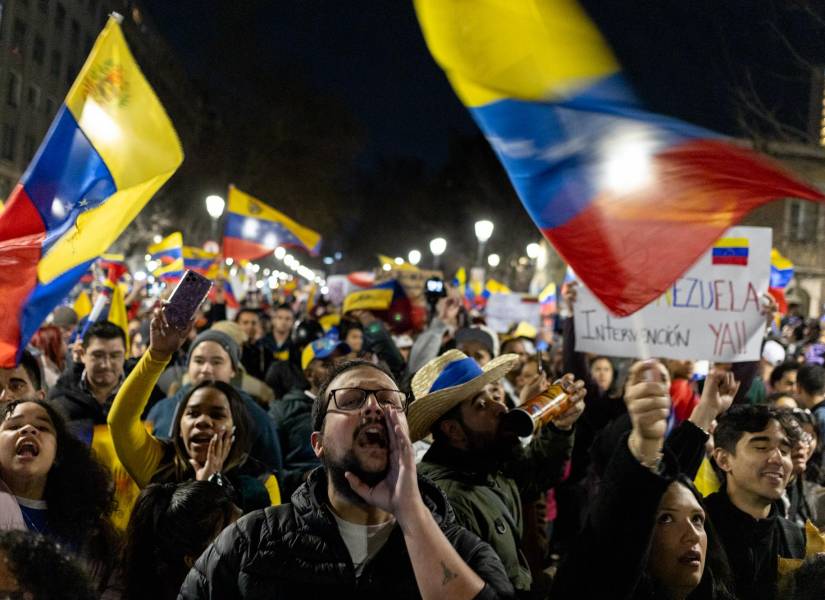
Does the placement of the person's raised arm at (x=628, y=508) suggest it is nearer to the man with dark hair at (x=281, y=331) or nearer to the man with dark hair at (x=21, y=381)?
the man with dark hair at (x=21, y=381)

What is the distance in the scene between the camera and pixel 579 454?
674 cm

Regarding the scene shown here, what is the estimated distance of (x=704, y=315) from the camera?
14.6ft

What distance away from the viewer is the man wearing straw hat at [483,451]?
3.59 meters

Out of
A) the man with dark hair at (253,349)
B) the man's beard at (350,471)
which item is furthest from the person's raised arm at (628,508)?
the man with dark hair at (253,349)

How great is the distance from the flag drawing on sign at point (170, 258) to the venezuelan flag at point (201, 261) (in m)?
2.21

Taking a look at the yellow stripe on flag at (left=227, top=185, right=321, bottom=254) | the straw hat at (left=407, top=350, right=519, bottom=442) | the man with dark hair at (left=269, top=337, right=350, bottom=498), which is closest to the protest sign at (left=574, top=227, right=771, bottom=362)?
the straw hat at (left=407, top=350, right=519, bottom=442)

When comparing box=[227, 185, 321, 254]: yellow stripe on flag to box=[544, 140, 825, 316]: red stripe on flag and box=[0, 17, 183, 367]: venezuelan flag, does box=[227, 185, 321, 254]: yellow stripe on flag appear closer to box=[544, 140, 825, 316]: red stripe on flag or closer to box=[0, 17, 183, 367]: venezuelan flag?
box=[0, 17, 183, 367]: venezuelan flag

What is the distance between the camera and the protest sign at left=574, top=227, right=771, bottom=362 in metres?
4.33

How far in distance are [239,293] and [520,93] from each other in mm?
14438

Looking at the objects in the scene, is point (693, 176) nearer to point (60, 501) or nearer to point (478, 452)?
point (478, 452)

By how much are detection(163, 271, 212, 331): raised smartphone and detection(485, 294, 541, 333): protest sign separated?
1109 cm

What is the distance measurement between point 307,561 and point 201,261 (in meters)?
12.7

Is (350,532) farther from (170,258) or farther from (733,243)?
(170,258)

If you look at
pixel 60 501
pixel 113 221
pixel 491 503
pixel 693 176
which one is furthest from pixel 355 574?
pixel 113 221
